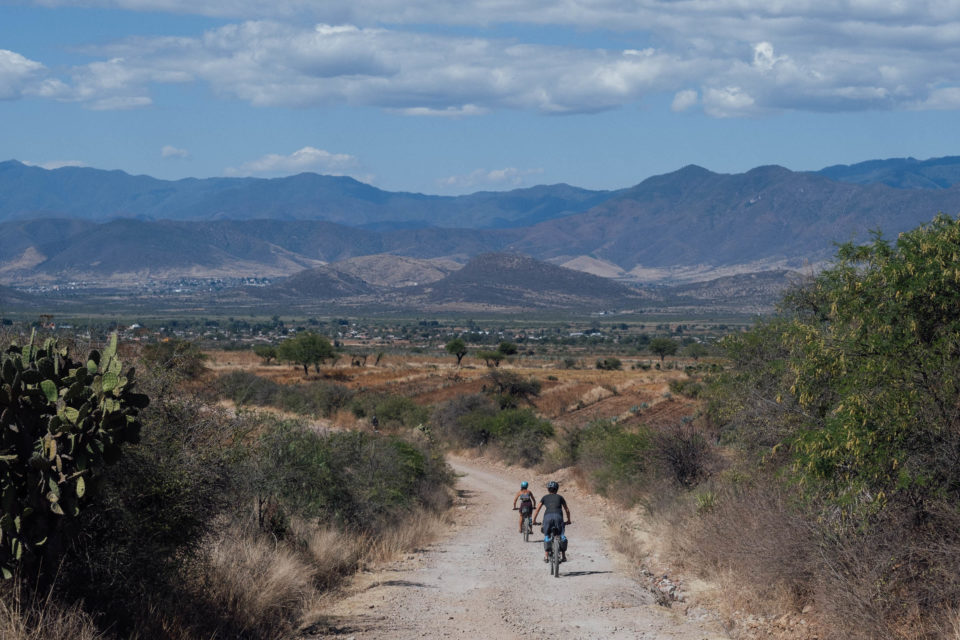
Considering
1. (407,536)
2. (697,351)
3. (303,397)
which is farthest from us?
(697,351)

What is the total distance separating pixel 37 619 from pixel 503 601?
6.38 m

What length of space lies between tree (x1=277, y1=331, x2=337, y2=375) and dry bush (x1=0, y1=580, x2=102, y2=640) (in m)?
66.2

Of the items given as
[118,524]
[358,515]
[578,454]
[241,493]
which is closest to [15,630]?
[118,524]

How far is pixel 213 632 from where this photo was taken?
1030 centimetres

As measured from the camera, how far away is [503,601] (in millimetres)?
13188

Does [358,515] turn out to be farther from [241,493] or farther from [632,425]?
[632,425]

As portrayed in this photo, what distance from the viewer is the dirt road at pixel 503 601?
37.9 feet

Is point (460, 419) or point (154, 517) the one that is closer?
point (154, 517)

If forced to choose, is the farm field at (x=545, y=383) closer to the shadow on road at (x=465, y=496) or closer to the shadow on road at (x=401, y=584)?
the shadow on road at (x=465, y=496)

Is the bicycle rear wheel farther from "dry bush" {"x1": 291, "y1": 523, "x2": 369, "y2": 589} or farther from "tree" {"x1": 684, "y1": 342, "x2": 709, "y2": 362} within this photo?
"tree" {"x1": 684, "y1": 342, "x2": 709, "y2": 362}

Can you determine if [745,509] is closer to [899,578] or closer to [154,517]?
[899,578]

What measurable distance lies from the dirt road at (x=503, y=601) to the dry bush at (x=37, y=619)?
340cm

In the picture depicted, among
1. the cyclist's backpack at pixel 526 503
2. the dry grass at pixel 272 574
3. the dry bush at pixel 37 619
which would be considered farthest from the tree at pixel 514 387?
the dry bush at pixel 37 619

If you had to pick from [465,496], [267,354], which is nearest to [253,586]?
[465,496]
